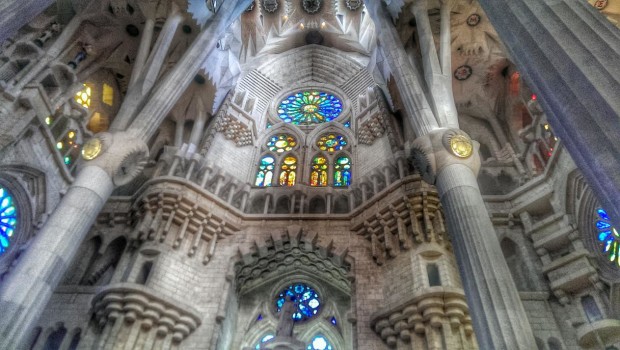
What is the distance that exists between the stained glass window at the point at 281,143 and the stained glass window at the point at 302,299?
17.3 feet

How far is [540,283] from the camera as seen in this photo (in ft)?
32.4

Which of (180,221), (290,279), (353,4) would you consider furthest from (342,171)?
(353,4)

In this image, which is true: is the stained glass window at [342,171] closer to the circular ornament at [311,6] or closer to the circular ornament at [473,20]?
the circular ornament at [473,20]

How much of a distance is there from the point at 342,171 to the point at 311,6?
10122 mm

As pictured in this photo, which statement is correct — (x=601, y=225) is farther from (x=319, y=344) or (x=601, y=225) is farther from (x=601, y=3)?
(x=319, y=344)

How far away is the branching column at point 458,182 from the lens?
19.0ft

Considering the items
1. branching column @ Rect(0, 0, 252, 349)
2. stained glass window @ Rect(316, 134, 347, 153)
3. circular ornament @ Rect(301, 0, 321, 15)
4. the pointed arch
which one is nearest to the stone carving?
branching column @ Rect(0, 0, 252, 349)

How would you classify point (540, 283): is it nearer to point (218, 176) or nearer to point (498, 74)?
point (498, 74)

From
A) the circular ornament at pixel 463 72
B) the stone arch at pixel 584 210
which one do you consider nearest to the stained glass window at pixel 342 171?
the circular ornament at pixel 463 72

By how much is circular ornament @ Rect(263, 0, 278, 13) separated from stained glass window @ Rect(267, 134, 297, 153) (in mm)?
7454

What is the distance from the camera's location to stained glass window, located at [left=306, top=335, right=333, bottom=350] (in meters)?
11.9

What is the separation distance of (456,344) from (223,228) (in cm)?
666

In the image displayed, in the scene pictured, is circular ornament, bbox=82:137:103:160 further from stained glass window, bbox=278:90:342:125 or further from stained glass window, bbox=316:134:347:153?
stained glass window, bbox=278:90:342:125

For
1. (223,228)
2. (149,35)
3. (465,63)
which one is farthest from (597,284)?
(149,35)
